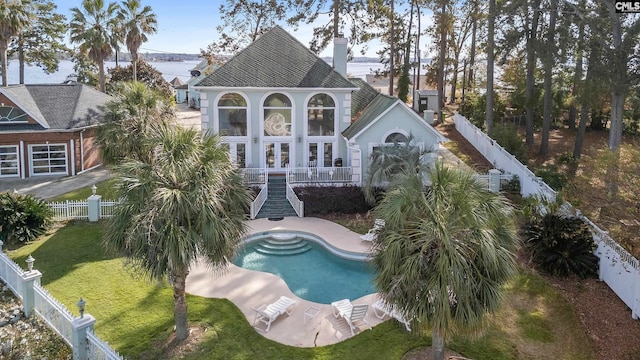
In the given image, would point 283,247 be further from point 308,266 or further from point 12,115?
point 12,115

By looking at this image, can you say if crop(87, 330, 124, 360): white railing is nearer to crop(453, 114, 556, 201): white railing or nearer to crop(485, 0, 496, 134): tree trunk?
crop(453, 114, 556, 201): white railing

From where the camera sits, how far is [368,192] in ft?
75.1

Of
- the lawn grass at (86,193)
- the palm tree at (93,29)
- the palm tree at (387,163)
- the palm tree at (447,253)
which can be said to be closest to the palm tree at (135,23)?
the palm tree at (93,29)

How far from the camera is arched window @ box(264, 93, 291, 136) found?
1055 inches

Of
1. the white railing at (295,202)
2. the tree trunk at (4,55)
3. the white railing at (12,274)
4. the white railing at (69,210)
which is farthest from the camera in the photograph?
the tree trunk at (4,55)

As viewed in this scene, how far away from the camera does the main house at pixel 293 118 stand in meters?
25.2

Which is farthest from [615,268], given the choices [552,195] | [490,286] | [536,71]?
[536,71]

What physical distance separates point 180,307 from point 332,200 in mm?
12184

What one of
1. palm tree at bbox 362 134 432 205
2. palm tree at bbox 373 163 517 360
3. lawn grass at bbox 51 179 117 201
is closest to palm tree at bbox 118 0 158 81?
lawn grass at bbox 51 179 117 201

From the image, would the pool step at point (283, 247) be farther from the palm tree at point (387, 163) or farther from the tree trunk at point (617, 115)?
the tree trunk at point (617, 115)

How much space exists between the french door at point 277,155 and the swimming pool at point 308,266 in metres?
7.51

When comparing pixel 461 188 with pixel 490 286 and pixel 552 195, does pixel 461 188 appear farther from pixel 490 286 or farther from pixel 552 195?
pixel 552 195

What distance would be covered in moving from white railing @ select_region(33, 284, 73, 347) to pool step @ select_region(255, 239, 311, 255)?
8479mm

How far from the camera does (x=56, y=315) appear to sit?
39.8 feet
